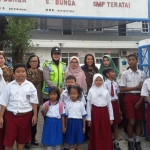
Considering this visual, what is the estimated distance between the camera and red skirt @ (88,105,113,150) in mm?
3844

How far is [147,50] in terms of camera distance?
4770 mm

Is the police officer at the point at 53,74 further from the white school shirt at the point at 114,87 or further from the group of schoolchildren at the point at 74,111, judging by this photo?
the white school shirt at the point at 114,87

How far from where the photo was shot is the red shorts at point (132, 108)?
4211 millimetres

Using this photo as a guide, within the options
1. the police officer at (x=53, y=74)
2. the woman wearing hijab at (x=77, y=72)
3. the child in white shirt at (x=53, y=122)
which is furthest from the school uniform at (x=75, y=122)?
the police officer at (x=53, y=74)

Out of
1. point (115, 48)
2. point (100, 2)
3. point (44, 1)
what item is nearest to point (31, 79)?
point (44, 1)

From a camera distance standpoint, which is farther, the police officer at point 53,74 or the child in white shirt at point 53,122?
the police officer at point 53,74

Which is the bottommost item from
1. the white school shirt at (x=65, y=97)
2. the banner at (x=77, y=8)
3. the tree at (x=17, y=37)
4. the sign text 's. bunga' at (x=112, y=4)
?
the white school shirt at (x=65, y=97)

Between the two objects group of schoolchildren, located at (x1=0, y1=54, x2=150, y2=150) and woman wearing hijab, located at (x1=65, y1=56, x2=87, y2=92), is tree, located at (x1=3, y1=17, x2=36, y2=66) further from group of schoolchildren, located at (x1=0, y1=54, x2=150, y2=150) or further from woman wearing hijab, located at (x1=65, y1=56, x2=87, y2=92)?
group of schoolchildren, located at (x1=0, y1=54, x2=150, y2=150)

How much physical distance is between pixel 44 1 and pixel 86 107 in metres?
2.12

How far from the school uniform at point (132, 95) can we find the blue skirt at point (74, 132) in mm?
938

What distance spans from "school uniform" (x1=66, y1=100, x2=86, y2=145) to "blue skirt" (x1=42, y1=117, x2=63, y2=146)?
0.14 metres

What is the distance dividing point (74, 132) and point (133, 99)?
4.00 ft

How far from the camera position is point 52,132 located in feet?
12.4

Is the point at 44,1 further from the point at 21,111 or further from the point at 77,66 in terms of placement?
the point at 21,111
